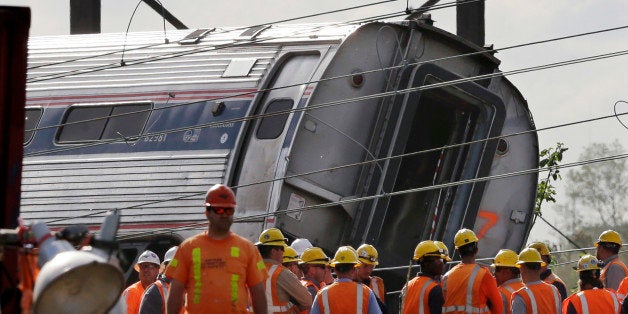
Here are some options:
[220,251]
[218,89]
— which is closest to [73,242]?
[220,251]

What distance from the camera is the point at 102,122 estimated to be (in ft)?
55.7

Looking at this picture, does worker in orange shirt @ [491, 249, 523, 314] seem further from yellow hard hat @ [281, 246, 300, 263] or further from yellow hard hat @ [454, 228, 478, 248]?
yellow hard hat @ [281, 246, 300, 263]

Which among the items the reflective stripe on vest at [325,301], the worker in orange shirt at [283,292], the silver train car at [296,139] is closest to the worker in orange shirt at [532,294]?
the reflective stripe on vest at [325,301]

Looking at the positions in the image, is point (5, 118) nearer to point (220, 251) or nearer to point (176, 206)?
point (220, 251)

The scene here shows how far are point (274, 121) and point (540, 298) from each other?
4.60 m

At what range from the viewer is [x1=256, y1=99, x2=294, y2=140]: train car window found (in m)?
15.2

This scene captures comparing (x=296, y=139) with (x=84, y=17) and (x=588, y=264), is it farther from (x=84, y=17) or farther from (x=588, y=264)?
(x=84, y=17)

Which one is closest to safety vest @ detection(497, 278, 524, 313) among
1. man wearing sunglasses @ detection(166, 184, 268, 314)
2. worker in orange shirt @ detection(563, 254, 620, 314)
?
worker in orange shirt @ detection(563, 254, 620, 314)

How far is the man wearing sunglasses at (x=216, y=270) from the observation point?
8.73 m

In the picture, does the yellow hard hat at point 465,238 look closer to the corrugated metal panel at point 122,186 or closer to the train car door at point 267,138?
the train car door at point 267,138

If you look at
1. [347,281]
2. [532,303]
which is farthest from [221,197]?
[532,303]

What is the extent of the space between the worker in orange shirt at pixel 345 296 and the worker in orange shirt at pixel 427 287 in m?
0.45

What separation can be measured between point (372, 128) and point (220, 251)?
6955mm

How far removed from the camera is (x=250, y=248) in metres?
8.84
